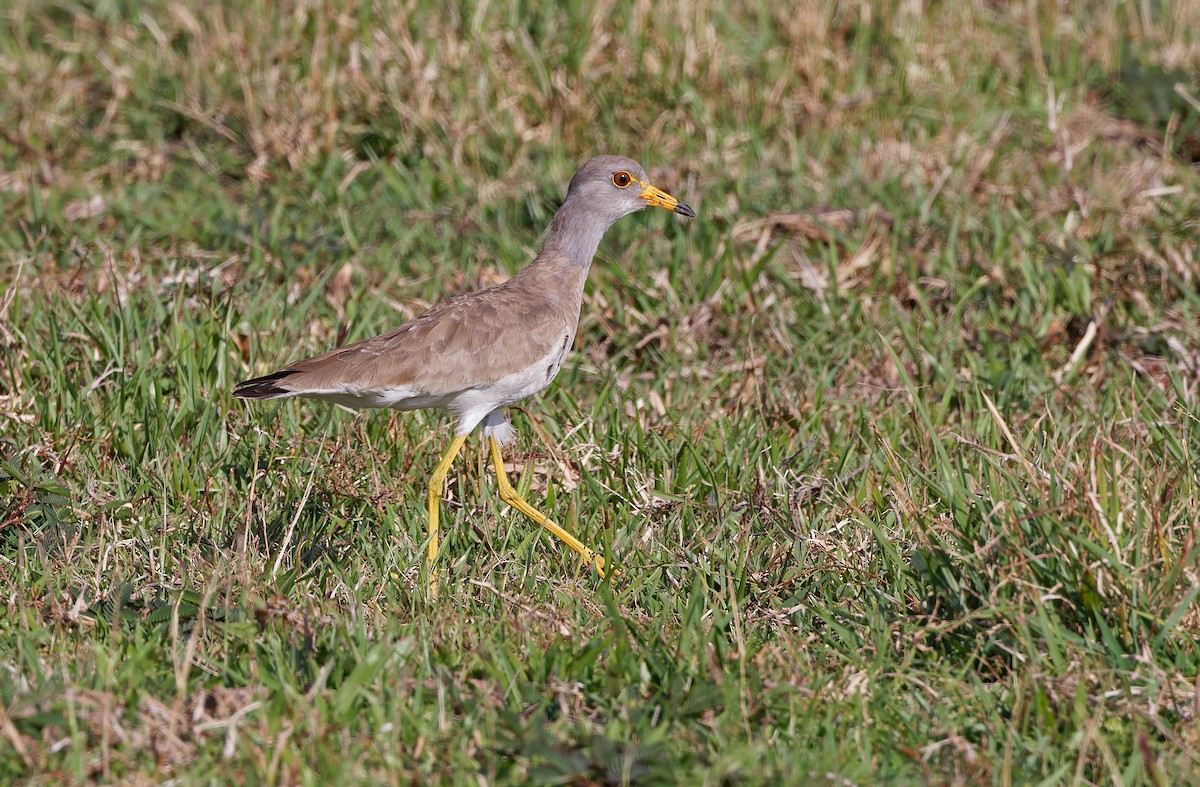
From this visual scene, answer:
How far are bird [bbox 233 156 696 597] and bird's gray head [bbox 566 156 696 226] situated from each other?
0.97ft

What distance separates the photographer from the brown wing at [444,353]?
4715mm

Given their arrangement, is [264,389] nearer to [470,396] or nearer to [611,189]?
[470,396]

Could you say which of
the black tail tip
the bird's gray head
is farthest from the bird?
the bird's gray head

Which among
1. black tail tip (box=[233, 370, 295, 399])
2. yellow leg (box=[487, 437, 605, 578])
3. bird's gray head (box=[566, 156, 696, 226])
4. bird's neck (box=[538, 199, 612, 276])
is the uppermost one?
bird's gray head (box=[566, 156, 696, 226])

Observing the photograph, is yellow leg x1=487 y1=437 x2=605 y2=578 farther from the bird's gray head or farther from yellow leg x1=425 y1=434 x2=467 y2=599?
the bird's gray head

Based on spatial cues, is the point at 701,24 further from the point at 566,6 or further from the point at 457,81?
the point at 457,81

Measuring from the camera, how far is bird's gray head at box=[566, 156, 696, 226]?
5641mm

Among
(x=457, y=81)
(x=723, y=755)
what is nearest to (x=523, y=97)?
(x=457, y=81)

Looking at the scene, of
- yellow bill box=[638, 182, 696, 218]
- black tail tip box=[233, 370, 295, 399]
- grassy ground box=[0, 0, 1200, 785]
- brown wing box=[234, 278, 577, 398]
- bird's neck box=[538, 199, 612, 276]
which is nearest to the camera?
grassy ground box=[0, 0, 1200, 785]

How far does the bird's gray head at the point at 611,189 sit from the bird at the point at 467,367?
0.29 m

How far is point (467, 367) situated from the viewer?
4895 millimetres

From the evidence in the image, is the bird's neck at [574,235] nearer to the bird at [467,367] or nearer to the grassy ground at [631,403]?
the bird at [467,367]

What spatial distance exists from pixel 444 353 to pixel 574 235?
0.96m

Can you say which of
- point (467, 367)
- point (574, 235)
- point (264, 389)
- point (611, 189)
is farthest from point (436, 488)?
point (611, 189)
